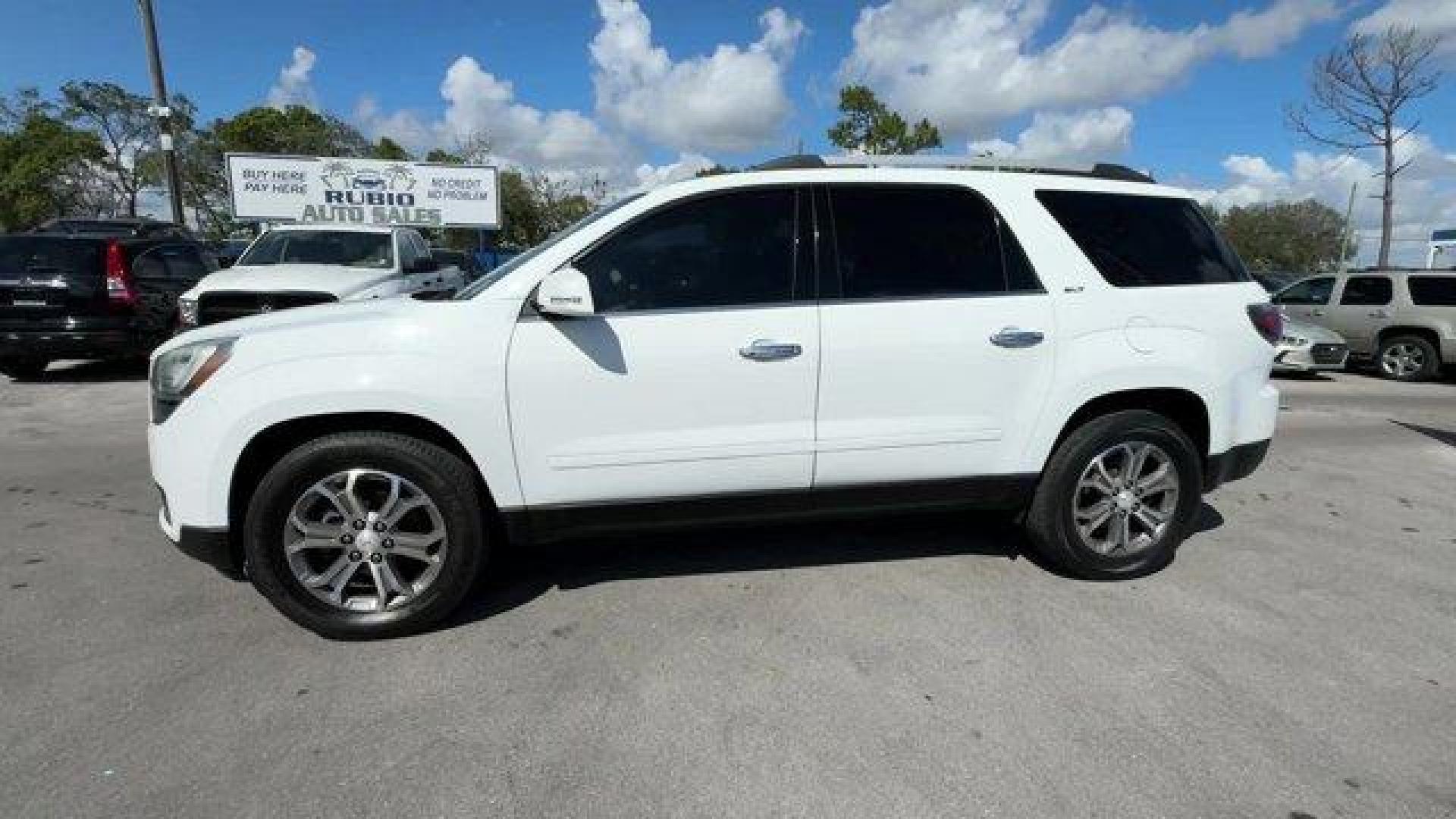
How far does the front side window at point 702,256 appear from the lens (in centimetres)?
320

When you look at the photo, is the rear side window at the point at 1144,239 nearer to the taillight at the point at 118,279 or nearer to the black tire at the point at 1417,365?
the taillight at the point at 118,279

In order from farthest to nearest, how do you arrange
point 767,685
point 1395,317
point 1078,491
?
point 1395,317, point 1078,491, point 767,685

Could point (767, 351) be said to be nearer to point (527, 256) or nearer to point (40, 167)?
point (527, 256)

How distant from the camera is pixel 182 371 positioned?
3068 mm

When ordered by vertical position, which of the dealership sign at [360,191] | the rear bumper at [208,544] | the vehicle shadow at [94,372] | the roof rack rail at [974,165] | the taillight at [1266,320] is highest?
the dealership sign at [360,191]

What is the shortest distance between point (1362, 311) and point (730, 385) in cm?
1326

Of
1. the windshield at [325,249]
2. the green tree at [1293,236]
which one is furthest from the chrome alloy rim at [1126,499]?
the green tree at [1293,236]

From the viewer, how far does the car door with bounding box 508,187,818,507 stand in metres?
3.10

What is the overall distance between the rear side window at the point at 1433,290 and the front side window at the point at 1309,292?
3.39 ft

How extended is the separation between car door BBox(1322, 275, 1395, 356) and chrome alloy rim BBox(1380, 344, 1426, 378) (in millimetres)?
220

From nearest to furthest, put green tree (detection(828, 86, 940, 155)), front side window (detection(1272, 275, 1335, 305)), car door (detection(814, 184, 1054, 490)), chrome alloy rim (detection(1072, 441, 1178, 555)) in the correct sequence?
car door (detection(814, 184, 1054, 490)) < chrome alloy rim (detection(1072, 441, 1178, 555)) < front side window (detection(1272, 275, 1335, 305)) < green tree (detection(828, 86, 940, 155))

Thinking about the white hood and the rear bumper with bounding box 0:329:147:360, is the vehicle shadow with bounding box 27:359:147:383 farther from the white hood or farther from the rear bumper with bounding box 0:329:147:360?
the white hood

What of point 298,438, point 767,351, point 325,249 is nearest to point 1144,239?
point 767,351

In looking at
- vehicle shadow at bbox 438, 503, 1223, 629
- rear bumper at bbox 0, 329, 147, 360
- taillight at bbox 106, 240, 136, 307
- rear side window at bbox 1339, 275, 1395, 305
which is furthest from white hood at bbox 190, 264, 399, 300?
rear side window at bbox 1339, 275, 1395, 305
